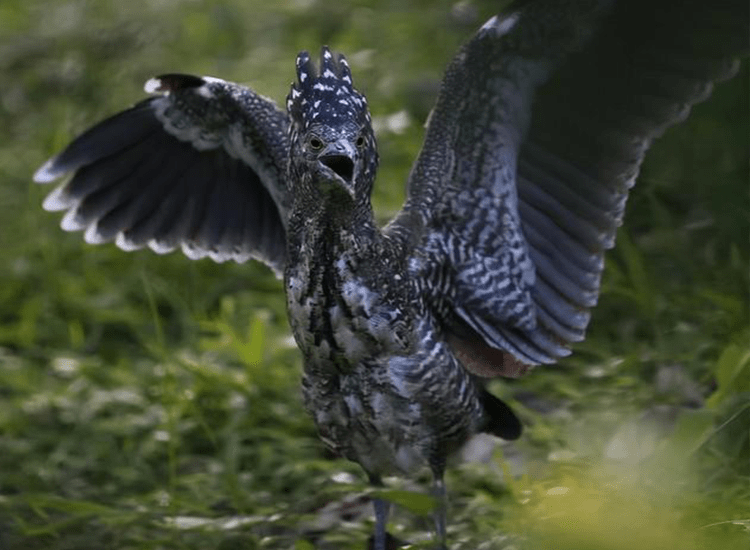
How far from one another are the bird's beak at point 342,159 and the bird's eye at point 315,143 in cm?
2

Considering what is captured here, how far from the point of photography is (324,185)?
117 inches

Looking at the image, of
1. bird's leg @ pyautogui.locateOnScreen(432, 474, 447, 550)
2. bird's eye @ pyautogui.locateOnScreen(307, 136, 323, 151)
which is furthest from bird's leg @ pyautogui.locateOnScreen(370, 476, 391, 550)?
bird's eye @ pyautogui.locateOnScreen(307, 136, 323, 151)

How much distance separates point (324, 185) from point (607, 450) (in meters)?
1.11

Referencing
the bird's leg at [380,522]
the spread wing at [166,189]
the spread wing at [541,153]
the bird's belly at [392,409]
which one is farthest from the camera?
the spread wing at [166,189]

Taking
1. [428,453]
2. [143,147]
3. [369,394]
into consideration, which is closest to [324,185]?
[369,394]

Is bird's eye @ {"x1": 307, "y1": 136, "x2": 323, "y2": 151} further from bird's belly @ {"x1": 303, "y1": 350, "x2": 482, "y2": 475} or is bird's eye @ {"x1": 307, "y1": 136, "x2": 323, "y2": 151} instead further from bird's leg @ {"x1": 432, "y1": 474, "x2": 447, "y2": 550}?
bird's leg @ {"x1": 432, "y1": 474, "x2": 447, "y2": 550}

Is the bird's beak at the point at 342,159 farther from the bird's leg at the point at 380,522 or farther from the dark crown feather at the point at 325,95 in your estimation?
the bird's leg at the point at 380,522

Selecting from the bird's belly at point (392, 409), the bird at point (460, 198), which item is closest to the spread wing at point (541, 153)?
the bird at point (460, 198)

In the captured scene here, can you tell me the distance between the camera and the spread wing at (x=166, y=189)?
3.84 m

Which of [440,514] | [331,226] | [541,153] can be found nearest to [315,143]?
[331,226]

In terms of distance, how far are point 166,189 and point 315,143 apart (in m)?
1.07

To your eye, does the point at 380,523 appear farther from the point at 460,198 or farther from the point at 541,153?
the point at 541,153

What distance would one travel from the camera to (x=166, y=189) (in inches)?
155

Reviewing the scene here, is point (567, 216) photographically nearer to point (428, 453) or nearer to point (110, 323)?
point (428, 453)
